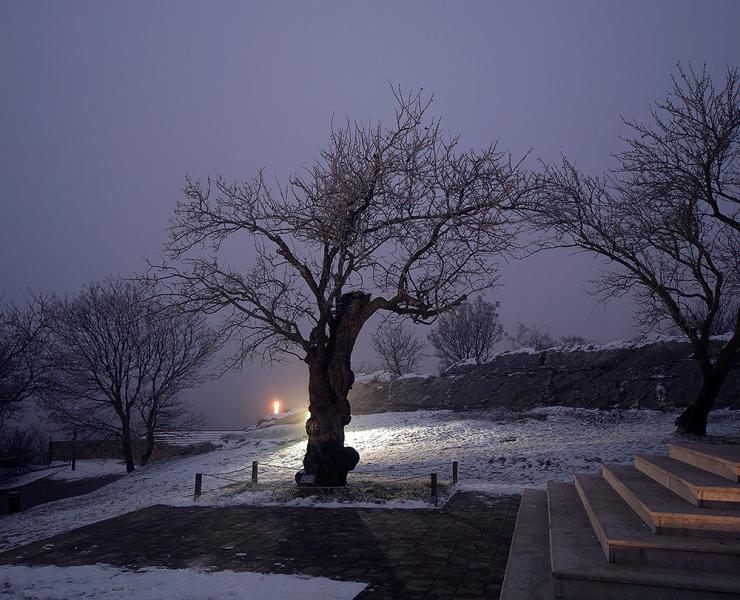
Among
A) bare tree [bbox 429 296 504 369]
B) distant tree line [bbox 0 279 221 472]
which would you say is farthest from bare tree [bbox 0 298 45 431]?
bare tree [bbox 429 296 504 369]

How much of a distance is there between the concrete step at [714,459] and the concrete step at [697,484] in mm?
62

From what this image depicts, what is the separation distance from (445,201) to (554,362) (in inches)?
546

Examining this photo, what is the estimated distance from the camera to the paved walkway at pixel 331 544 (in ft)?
20.7

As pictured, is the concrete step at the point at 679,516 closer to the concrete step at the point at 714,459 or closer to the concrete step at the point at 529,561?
the concrete step at the point at 714,459

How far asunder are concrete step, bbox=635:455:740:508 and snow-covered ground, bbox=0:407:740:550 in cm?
491

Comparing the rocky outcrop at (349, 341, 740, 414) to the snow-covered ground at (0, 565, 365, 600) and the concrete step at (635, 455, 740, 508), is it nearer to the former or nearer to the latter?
the concrete step at (635, 455, 740, 508)

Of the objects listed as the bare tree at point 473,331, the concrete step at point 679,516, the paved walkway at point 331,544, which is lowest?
the paved walkway at point 331,544

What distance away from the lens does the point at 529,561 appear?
18.8 ft

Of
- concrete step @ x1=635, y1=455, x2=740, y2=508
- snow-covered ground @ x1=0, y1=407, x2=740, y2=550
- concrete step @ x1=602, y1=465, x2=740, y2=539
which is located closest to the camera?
concrete step @ x1=602, y1=465, x2=740, y2=539

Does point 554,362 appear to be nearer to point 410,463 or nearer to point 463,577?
point 410,463

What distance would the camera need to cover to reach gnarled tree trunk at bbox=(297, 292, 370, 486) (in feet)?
40.1

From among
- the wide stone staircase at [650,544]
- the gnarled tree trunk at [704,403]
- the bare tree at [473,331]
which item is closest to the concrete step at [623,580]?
the wide stone staircase at [650,544]

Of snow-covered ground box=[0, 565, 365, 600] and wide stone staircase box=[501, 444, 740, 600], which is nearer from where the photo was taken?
wide stone staircase box=[501, 444, 740, 600]

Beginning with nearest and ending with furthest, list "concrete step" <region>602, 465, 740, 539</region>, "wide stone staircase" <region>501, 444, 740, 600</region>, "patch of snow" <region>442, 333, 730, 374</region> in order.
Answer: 1. "wide stone staircase" <region>501, 444, 740, 600</region>
2. "concrete step" <region>602, 465, 740, 539</region>
3. "patch of snow" <region>442, 333, 730, 374</region>
